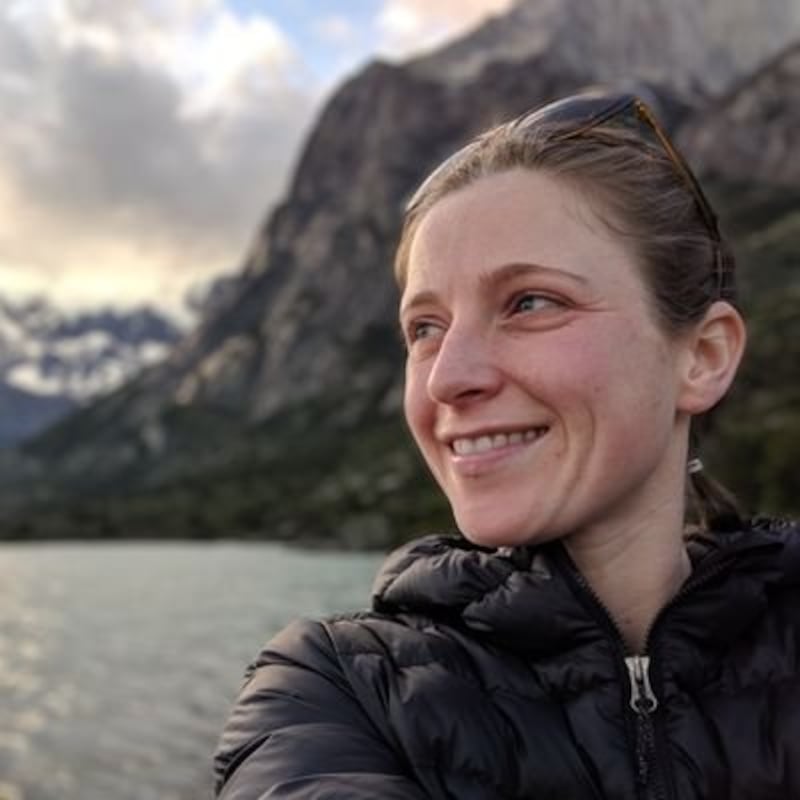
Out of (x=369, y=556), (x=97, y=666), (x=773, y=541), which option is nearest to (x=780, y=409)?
(x=369, y=556)

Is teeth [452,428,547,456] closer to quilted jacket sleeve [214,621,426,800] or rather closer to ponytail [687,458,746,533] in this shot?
quilted jacket sleeve [214,621,426,800]

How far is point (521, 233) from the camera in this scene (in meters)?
3.08

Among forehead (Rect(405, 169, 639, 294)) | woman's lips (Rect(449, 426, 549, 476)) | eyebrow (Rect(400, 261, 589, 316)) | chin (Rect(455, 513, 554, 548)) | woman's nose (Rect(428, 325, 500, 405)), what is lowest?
chin (Rect(455, 513, 554, 548))

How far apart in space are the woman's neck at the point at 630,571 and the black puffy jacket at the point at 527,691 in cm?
17

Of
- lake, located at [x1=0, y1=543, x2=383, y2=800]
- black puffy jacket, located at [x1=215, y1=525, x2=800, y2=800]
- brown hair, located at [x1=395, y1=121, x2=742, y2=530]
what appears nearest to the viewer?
black puffy jacket, located at [x1=215, y1=525, x2=800, y2=800]

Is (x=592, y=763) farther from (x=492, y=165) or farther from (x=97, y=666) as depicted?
(x=97, y=666)

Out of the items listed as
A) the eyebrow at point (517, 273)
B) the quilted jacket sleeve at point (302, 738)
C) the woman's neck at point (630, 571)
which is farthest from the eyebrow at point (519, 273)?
the quilted jacket sleeve at point (302, 738)

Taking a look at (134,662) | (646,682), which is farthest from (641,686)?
(134,662)

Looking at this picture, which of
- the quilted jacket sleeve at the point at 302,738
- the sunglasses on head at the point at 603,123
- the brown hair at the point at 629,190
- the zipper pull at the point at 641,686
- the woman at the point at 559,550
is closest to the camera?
the quilted jacket sleeve at the point at 302,738

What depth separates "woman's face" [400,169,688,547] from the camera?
3.02m

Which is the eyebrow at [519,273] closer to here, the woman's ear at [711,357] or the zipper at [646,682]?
the woman's ear at [711,357]

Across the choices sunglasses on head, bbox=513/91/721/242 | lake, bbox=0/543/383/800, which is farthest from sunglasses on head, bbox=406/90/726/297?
lake, bbox=0/543/383/800

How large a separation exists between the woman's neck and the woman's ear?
42cm

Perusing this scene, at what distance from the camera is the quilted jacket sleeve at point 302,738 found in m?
2.43
